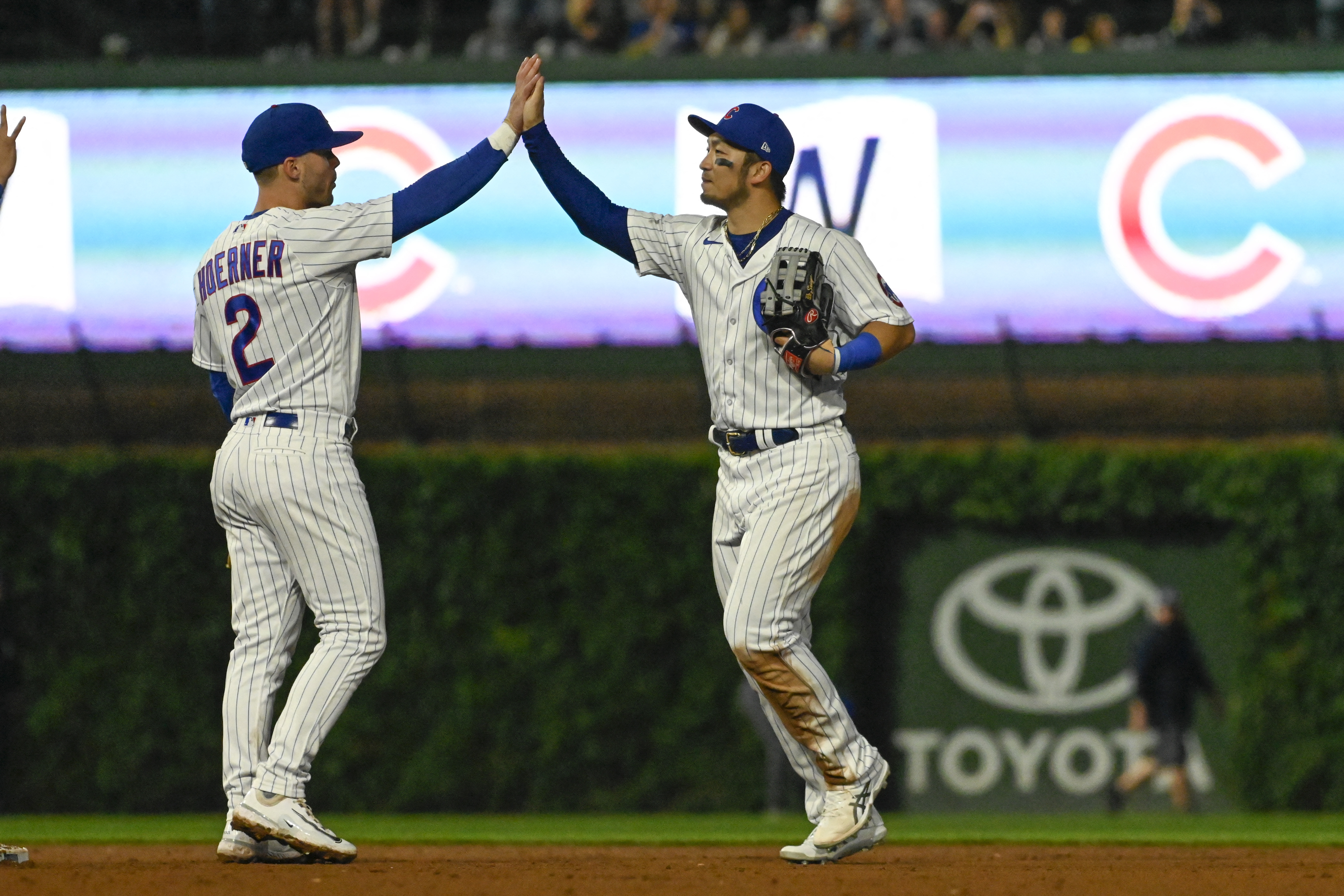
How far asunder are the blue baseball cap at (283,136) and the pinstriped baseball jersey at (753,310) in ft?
3.33

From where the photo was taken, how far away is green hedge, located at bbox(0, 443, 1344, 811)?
485 inches

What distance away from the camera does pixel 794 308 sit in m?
5.17

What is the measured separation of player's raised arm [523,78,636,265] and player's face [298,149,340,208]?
24.1 inches

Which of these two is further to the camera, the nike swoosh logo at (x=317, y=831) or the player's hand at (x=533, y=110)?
the player's hand at (x=533, y=110)

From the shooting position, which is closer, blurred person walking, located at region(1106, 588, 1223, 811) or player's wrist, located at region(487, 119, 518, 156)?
player's wrist, located at region(487, 119, 518, 156)

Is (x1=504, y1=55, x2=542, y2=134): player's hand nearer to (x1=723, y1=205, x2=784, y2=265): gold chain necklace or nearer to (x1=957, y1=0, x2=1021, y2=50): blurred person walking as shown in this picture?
(x1=723, y1=205, x2=784, y2=265): gold chain necklace

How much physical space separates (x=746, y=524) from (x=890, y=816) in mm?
6755

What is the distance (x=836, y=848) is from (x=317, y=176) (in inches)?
102

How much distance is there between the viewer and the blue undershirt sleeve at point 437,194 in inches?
210

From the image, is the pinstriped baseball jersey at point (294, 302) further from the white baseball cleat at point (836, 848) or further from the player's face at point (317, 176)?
the white baseball cleat at point (836, 848)

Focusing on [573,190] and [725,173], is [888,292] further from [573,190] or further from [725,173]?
[573,190]

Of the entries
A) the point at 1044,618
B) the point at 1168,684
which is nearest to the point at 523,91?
the point at 1168,684

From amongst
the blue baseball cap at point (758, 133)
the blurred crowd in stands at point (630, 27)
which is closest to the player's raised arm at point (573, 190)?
the blue baseball cap at point (758, 133)

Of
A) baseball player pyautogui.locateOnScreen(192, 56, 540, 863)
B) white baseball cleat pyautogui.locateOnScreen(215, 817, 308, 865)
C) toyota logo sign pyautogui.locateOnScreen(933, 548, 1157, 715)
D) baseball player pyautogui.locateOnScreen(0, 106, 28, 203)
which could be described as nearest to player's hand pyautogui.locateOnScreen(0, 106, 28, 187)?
baseball player pyautogui.locateOnScreen(0, 106, 28, 203)
